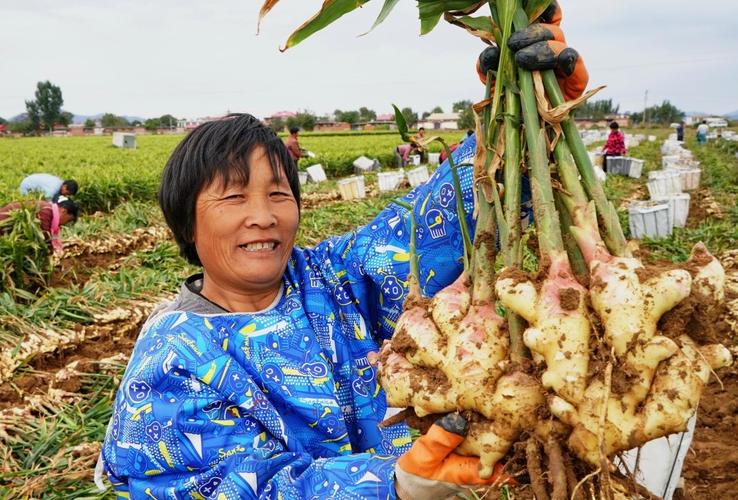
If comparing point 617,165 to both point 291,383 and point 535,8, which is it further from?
point 291,383

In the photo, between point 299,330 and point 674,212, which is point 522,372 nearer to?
point 299,330

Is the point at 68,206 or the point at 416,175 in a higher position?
the point at 68,206

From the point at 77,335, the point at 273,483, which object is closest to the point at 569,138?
the point at 273,483

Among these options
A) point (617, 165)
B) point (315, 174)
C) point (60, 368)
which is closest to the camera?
point (60, 368)

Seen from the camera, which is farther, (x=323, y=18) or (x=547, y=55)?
(x=323, y=18)

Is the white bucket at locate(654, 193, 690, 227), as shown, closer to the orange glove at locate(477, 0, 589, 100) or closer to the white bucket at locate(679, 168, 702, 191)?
the white bucket at locate(679, 168, 702, 191)

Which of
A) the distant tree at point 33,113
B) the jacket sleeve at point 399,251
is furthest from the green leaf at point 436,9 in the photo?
the distant tree at point 33,113

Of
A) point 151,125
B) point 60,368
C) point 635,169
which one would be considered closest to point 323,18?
point 60,368

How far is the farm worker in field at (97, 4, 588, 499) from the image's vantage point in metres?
1.19

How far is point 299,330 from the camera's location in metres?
1.46

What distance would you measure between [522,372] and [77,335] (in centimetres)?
377

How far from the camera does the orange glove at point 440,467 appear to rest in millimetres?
1050

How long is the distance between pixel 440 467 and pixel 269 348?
0.49 m

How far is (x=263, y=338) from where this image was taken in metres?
1.40
